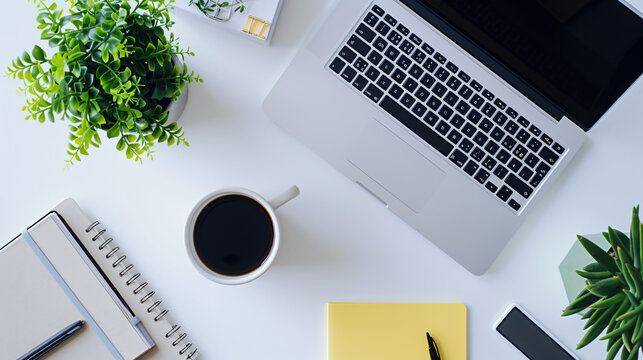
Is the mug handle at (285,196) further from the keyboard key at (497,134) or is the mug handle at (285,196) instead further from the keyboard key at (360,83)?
the keyboard key at (497,134)

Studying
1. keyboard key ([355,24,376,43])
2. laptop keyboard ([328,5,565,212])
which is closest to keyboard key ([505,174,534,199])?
laptop keyboard ([328,5,565,212])

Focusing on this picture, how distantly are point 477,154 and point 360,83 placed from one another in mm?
222

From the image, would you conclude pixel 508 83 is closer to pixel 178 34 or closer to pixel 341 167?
pixel 341 167

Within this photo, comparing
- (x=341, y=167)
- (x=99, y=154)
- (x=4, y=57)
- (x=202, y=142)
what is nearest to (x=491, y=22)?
(x=341, y=167)

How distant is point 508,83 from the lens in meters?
0.84

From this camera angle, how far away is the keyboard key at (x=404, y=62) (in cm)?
83

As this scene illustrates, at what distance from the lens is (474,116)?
0.84 metres

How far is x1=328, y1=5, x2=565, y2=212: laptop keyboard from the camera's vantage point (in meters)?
0.83

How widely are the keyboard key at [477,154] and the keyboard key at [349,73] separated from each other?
231 mm

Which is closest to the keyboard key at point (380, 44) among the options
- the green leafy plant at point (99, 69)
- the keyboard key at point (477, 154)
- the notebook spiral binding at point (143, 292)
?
the keyboard key at point (477, 154)

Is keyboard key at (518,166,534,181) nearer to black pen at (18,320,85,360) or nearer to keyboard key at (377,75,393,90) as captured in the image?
keyboard key at (377,75,393,90)

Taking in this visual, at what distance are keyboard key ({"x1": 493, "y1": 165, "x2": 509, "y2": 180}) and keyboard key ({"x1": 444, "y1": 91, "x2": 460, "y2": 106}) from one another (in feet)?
0.42

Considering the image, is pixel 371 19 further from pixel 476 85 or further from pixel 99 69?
pixel 99 69

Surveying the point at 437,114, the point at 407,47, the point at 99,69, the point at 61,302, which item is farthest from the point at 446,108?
the point at 61,302
